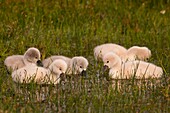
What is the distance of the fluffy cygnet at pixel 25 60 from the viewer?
8.01 metres

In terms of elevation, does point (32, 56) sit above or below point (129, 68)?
above

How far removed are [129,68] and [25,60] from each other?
1.25 metres

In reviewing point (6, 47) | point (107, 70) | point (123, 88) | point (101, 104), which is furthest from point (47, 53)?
point (101, 104)

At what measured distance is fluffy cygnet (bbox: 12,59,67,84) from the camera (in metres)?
7.18

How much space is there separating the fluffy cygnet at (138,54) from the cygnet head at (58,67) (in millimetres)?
1424

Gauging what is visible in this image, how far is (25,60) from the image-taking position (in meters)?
8.05

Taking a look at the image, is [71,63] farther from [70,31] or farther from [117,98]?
[70,31]

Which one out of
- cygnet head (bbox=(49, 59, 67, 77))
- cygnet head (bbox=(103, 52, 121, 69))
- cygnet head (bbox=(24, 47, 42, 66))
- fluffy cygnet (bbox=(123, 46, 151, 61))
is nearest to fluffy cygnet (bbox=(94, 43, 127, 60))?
fluffy cygnet (bbox=(123, 46, 151, 61))

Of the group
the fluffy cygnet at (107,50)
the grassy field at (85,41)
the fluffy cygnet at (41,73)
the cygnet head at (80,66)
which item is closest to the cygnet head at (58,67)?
the fluffy cygnet at (41,73)

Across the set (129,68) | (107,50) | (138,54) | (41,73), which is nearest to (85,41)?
(107,50)

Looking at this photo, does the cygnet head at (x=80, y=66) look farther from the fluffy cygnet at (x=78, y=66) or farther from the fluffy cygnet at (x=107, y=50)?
the fluffy cygnet at (x=107, y=50)

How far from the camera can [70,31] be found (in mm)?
10367

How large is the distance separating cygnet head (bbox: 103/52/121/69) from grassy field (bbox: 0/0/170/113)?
19cm

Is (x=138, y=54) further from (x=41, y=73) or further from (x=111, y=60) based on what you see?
(x=41, y=73)
